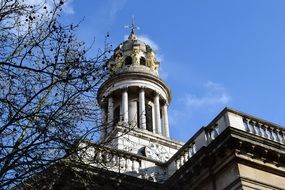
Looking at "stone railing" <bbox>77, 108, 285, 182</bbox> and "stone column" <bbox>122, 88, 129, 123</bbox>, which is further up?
"stone column" <bbox>122, 88, 129, 123</bbox>

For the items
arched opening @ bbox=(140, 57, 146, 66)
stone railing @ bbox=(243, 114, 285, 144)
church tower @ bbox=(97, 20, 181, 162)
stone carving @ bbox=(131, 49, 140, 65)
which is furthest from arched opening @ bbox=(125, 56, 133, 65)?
stone railing @ bbox=(243, 114, 285, 144)

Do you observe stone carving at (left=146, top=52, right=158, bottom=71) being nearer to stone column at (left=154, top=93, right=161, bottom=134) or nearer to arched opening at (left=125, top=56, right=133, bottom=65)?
arched opening at (left=125, top=56, right=133, bottom=65)

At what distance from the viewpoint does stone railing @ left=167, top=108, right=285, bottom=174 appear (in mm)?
18797

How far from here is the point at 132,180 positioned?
63.7ft


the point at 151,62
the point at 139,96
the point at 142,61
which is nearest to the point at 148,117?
the point at 139,96

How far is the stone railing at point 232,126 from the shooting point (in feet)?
61.7

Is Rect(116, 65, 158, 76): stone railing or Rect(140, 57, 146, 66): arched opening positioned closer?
Rect(116, 65, 158, 76): stone railing

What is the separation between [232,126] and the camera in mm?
18203

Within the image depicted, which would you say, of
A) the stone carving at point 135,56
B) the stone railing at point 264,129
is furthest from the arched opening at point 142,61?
the stone railing at point 264,129

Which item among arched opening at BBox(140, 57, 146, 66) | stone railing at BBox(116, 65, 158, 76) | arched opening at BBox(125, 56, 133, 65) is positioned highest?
arched opening at BBox(140, 57, 146, 66)

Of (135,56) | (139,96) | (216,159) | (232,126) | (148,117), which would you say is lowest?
(216,159)

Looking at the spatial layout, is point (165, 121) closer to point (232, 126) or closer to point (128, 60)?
point (128, 60)

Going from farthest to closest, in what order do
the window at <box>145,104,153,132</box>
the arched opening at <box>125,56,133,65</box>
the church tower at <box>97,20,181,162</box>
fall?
the arched opening at <box>125,56,133,65</box> → the window at <box>145,104,153,132</box> → the church tower at <box>97,20,181,162</box>

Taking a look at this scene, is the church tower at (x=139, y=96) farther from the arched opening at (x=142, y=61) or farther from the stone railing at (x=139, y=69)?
the arched opening at (x=142, y=61)
